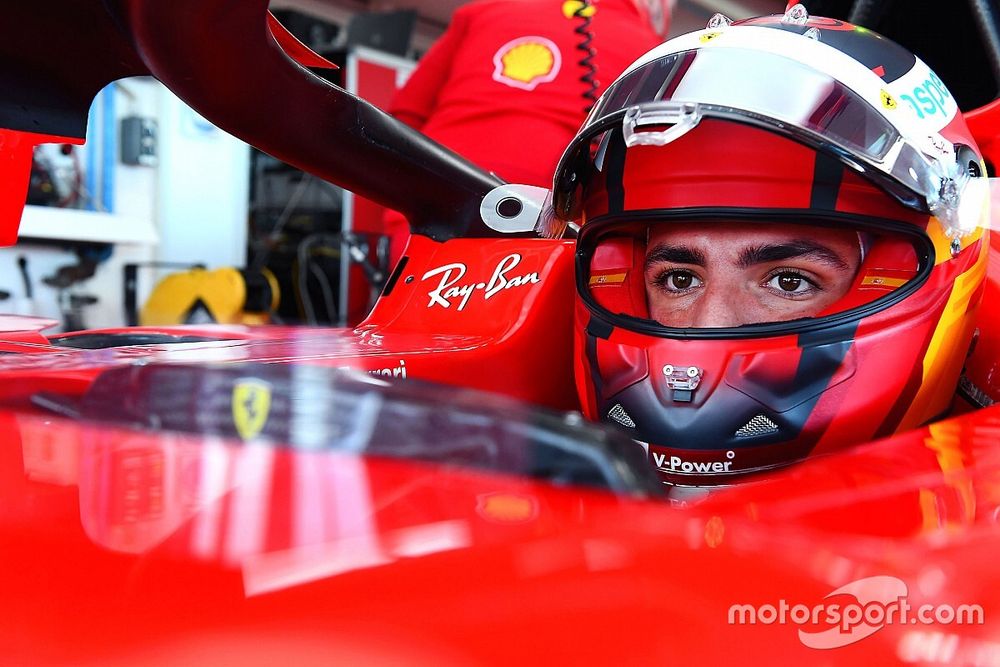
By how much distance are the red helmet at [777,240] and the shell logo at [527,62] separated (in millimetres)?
1414

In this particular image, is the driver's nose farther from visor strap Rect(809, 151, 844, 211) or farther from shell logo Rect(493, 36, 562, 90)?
shell logo Rect(493, 36, 562, 90)

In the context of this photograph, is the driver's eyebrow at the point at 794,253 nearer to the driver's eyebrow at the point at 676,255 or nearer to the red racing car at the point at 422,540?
the driver's eyebrow at the point at 676,255

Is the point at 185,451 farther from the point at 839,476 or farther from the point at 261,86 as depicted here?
the point at 261,86

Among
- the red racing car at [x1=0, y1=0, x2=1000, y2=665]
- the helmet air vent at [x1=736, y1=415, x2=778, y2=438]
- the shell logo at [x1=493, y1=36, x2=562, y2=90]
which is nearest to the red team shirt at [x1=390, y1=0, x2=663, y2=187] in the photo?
the shell logo at [x1=493, y1=36, x2=562, y2=90]

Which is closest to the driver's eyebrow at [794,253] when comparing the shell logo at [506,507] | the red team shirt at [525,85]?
the shell logo at [506,507]

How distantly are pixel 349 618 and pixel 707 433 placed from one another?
1.50 feet

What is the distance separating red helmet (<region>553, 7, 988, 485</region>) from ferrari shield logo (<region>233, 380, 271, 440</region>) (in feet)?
1.42

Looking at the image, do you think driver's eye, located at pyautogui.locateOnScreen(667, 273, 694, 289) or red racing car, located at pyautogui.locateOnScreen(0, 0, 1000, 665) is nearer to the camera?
red racing car, located at pyautogui.locateOnScreen(0, 0, 1000, 665)

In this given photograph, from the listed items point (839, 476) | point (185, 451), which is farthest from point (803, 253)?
point (185, 451)

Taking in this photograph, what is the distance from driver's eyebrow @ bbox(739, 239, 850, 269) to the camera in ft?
2.67

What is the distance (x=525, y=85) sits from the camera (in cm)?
224

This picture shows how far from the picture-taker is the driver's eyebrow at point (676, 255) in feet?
2.79

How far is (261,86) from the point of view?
2.43 ft

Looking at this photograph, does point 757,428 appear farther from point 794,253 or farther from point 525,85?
point 525,85
